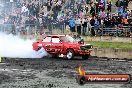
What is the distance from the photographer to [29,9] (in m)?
35.3

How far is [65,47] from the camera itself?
24828mm

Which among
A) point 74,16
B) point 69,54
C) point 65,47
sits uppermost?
point 74,16

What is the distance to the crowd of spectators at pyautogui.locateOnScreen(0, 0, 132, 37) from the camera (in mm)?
27614

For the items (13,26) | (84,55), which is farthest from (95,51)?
(13,26)

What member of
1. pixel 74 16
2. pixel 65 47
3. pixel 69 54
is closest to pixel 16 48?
pixel 65 47

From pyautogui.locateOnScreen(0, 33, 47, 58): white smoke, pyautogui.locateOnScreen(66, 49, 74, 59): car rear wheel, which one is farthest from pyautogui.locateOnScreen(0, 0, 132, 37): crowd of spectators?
pyautogui.locateOnScreen(66, 49, 74, 59): car rear wheel

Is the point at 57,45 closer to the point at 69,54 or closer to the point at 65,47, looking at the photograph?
the point at 65,47

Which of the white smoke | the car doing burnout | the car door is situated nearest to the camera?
the car doing burnout

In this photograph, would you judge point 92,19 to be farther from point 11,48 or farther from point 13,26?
point 13,26

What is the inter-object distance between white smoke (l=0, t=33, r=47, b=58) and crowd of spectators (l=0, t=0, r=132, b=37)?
1.96m

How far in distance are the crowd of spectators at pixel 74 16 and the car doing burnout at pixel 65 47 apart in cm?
375

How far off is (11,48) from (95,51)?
645 centimetres

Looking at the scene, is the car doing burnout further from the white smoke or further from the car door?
the white smoke

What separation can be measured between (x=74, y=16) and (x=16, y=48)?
532cm
